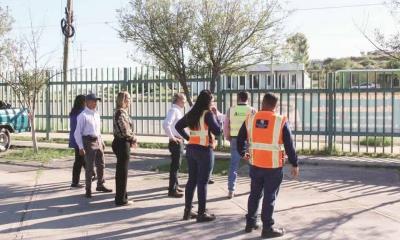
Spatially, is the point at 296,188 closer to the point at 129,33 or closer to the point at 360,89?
the point at 360,89

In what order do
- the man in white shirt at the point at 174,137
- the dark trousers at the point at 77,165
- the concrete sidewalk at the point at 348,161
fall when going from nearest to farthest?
the man in white shirt at the point at 174,137
the dark trousers at the point at 77,165
the concrete sidewalk at the point at 348,161

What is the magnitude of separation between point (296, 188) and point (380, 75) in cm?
522

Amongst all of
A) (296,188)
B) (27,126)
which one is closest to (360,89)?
(296,188)

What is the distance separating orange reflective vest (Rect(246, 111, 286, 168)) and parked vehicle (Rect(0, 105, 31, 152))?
10.5 meters

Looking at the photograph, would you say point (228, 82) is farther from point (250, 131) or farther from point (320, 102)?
point (250, 131)

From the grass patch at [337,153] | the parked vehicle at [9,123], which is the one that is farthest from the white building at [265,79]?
the parked vehicle at [9,123]

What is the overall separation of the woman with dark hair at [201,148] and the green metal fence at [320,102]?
6.41 metres

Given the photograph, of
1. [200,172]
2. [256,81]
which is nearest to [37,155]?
[256,81]

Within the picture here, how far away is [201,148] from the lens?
745 cm

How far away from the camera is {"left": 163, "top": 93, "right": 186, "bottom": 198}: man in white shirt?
8602 mm

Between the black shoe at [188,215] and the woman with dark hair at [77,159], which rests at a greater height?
the woman with dark hair at [77,159]

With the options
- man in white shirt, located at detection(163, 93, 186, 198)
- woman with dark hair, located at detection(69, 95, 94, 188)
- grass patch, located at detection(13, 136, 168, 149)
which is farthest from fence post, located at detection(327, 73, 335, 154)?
woman with dark hair, located at detection(69, 95, 94, 188)

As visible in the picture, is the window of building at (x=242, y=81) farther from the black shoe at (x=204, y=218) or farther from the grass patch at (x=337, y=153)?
the black shoe at (x=204, y=218)

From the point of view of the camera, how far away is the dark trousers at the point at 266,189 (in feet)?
21.9
